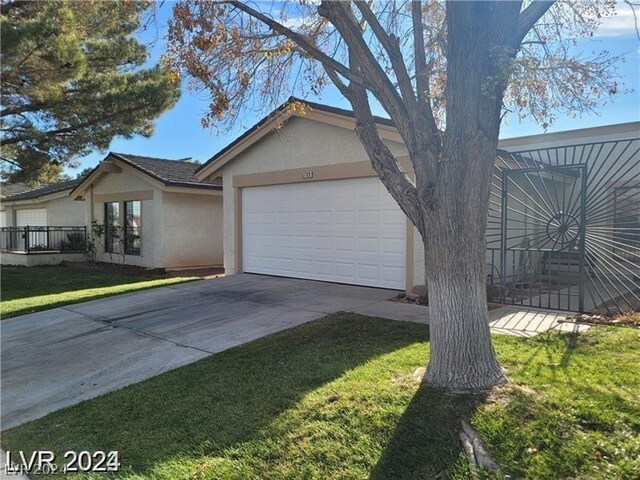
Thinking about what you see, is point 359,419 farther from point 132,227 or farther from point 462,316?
point 132,227

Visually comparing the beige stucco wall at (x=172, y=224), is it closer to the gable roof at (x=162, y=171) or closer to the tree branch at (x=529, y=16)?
the gable roof at (x=162, y=171)

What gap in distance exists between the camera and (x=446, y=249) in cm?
393

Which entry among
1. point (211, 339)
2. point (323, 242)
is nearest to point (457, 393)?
point (211, 339)

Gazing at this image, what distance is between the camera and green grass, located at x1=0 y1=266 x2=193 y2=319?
34.0ft

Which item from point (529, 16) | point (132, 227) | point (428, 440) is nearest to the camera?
point (428, 440)

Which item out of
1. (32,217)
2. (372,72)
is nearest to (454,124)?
(372,72)

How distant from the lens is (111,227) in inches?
723

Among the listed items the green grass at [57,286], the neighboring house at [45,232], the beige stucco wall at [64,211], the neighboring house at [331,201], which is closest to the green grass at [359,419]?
the neighboring house at [331,201]

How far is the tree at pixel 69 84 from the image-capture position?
35.5 ft

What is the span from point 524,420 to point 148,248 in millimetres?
15126

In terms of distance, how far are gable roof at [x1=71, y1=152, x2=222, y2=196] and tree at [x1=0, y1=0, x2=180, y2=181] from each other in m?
1.33

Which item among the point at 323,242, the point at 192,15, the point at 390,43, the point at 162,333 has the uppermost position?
the point at 192,15

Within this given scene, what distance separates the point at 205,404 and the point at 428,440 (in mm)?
2170

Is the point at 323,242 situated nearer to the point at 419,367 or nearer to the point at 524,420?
the point at 419,367
